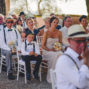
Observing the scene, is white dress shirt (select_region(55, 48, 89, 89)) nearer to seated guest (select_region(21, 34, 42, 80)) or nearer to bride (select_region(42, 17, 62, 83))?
seated guest (select_region(21, 34, 42, 80))

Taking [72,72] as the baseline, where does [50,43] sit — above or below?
below

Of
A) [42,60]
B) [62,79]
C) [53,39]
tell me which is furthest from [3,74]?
[62,79]

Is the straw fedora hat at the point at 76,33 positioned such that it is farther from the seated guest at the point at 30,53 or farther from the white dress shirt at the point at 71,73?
the seated guest at the point at 30,53

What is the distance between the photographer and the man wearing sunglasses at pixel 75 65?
262 cm

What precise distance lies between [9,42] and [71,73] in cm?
522

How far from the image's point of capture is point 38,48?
720 centimetres

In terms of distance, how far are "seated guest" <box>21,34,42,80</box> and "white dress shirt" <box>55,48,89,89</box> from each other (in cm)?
415

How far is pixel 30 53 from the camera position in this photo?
23.0ft

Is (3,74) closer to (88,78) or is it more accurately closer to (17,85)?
(17,85)

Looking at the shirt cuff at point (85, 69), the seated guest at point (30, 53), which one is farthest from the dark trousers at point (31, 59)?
the shirt cuff at point (85, 69)

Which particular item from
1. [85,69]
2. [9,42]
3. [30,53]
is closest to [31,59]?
[30,53]

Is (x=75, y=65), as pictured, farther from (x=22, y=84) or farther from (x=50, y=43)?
(x=50, y=43)

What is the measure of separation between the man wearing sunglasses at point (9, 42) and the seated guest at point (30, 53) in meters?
0.61

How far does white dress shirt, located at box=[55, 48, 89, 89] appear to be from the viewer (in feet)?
8.58
